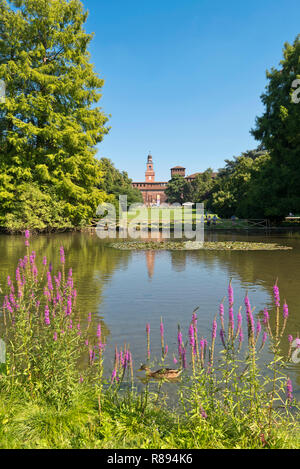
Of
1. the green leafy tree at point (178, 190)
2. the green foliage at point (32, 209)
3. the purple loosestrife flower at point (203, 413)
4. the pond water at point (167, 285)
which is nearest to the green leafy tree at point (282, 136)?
the pond water at point (167, 285)

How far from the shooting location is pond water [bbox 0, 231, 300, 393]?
24.3 ft

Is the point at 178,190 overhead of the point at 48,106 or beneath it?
overhead

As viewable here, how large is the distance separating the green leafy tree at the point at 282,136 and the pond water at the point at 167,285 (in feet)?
49.5

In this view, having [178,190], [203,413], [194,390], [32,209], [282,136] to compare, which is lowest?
[203,413]

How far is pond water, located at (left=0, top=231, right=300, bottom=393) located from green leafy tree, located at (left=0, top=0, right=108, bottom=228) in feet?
41.4

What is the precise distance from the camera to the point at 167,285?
1198 centimetres

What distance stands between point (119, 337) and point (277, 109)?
116 feet

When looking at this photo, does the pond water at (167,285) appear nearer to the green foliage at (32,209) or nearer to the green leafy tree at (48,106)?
the green foliage at (32,209)

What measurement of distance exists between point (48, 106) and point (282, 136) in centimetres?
2252

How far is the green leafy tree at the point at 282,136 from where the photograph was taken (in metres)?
32.9

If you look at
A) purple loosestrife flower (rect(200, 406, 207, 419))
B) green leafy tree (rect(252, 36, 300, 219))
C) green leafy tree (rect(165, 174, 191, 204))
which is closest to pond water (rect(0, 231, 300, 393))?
purple loosestrife flower (rect(200, 406, 207, 419))

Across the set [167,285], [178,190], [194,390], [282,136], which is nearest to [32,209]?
[167,285]

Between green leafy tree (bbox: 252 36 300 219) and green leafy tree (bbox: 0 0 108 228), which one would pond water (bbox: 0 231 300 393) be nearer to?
green leafy tree (bbox: 0 0 108 228)

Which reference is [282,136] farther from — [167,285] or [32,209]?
[167,285]
